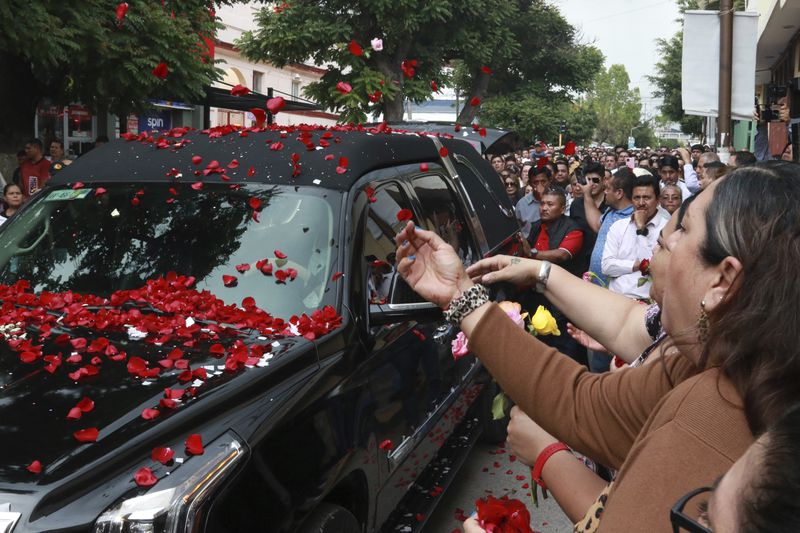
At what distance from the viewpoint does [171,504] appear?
2176mm

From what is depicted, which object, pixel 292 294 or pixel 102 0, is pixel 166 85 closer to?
pixel 102 0

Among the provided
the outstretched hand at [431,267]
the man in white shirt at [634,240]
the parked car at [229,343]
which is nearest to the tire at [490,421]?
the parked car at [229,343]

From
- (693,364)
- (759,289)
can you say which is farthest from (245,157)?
(759,289)

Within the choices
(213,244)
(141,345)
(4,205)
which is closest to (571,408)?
(141,345)

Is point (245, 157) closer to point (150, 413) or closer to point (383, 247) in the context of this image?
point (383, 247)

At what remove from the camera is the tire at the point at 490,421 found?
18.2 ft

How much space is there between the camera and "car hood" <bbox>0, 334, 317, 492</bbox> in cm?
221

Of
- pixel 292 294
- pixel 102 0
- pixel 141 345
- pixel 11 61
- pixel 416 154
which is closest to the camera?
pixel 141 345

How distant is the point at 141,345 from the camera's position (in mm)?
3016

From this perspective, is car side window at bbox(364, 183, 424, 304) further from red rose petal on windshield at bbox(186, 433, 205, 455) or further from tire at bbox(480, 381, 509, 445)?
tire at bbox(480, 381, 509, 445)

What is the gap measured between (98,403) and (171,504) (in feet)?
1.61

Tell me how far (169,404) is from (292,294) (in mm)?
998

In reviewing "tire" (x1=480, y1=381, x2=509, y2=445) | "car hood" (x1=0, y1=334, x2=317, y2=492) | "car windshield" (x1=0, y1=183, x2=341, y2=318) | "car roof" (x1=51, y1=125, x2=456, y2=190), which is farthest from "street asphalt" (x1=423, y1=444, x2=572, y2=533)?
"car hood" (x1=0, y1=334, x2=317, y2=492)

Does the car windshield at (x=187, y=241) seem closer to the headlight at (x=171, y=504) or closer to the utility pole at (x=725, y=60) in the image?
the headlight at (x=171, y=504)
